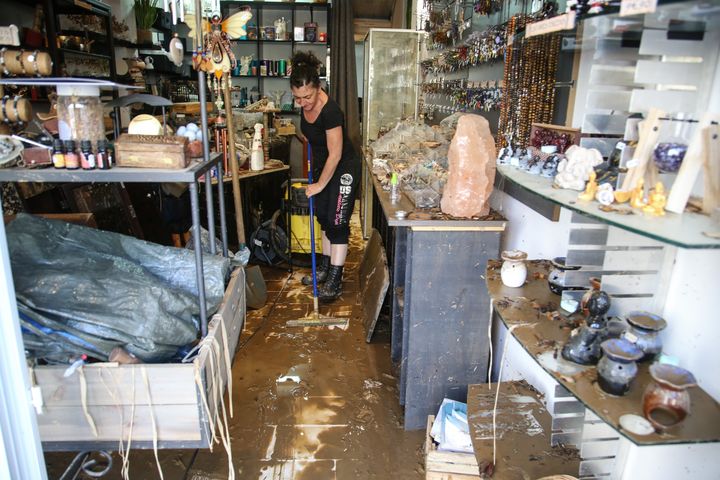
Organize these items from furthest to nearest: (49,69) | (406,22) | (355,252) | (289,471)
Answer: (406,22)
(355,252)
(289,471)
(49,69)

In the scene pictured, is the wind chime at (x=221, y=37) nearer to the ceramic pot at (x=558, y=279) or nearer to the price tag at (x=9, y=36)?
the price tag at (x=9, y=36)

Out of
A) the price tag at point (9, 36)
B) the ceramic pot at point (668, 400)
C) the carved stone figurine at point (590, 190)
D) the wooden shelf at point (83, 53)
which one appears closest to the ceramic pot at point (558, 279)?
the carved stone figurine at point (590, 190)

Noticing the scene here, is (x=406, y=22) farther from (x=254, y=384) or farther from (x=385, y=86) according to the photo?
(x=254, y=384)

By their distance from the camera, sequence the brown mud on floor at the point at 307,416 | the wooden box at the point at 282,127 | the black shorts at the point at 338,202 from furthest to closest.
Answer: the wooden box at the point at 282,127, the black shorts at the point at 338,202, the brown mud on floor at the point at 307,416

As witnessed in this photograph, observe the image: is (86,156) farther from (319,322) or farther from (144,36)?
(144,36)

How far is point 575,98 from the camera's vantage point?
1758 mm

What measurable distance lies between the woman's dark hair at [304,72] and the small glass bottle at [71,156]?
2005mm

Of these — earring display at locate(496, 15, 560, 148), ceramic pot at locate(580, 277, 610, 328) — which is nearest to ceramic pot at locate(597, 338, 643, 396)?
ceramic pot at locate(580, 277, 610, 328)

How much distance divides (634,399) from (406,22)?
5757mm

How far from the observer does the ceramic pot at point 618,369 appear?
1.02m

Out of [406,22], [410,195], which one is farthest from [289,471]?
[406,22]

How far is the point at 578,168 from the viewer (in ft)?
4.06

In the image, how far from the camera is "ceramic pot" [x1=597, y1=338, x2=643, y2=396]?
3.34 ft

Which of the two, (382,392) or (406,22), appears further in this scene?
(406,22)
